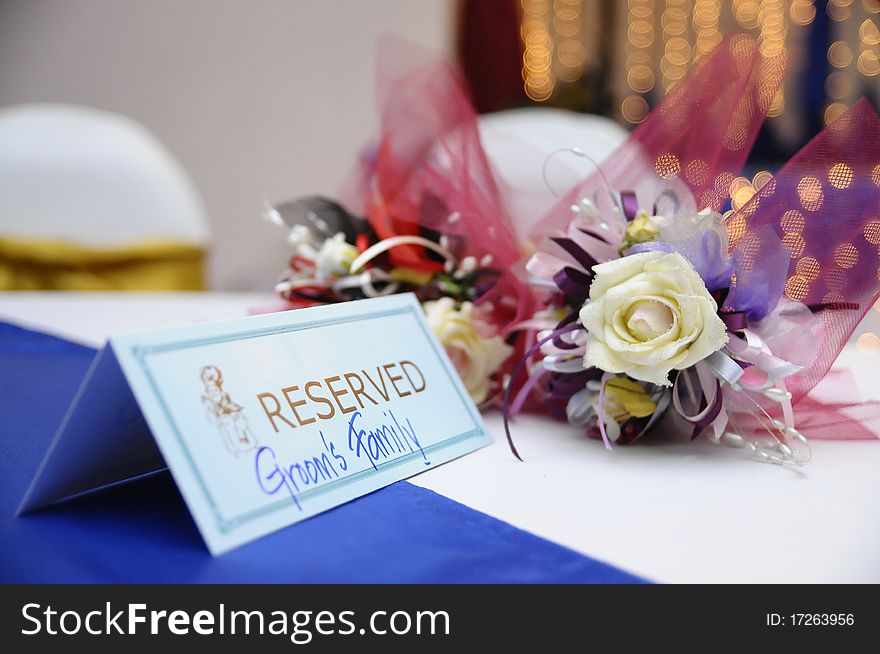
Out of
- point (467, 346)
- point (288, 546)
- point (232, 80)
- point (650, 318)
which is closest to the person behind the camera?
point (288, 546)

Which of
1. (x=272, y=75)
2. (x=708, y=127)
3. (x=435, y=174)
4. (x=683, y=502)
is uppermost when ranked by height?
(x=272, y=75)

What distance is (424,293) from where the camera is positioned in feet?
2.58

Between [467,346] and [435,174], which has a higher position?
[435,174]

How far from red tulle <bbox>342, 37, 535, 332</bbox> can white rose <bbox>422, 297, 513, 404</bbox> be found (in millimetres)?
35

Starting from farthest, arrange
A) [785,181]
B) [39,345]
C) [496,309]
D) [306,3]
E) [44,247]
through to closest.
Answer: [306,3] < [44,247] < [39,345] < [496,309] < [785,181]

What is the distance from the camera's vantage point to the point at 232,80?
2.96 m

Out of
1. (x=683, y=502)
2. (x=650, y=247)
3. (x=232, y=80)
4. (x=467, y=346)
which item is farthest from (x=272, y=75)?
(x=683, y=502)

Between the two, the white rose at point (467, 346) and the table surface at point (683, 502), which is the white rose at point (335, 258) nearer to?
the white rose at point (467, 346)

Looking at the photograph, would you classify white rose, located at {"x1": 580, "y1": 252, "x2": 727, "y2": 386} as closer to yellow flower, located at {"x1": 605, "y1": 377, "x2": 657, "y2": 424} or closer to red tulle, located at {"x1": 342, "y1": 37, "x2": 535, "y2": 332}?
yellow flower, located at {"x1": 605, "y1": 377, "x2": 657, "y2": 424}

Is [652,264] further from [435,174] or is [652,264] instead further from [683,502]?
[435,174]

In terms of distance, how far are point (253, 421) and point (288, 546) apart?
0.09 metres

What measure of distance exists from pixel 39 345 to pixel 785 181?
93 cm

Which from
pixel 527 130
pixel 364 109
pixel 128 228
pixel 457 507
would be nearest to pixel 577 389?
pixel 457 507

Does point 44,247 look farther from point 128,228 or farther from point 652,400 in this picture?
point 652,400
